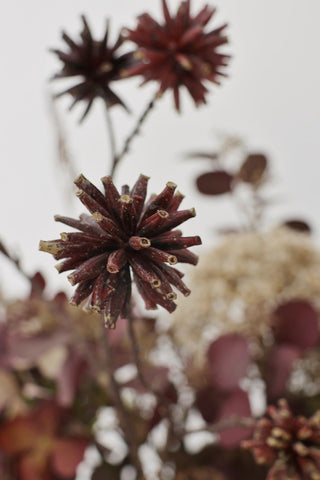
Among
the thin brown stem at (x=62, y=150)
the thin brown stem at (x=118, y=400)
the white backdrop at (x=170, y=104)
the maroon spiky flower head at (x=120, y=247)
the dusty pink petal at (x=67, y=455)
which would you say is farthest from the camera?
the white backdrop at (x=170, y=104)

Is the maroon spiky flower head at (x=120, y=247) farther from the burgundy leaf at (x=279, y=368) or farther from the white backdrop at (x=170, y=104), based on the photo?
the white backdrop at (x=170, y=104)

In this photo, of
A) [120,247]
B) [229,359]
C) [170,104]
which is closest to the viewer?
[120,247]

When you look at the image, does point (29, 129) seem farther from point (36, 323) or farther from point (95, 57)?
point (95, 57)

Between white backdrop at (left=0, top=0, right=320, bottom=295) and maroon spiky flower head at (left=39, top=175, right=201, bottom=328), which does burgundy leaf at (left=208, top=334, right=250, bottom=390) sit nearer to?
maroon spiky flower head at (left=39, top=175, right=201, bottom=328)

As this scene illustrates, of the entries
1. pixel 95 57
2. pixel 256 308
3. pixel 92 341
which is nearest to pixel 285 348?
pixel 256 308

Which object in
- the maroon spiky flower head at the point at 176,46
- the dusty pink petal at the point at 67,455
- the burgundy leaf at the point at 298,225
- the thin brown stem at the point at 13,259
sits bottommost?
the dusty pink petal at the point at 67,455

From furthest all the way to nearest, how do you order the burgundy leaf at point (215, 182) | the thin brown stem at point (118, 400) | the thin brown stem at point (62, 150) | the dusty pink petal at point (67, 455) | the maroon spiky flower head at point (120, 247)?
the burgundy leaf at point (215, 182) → the thin brown stem at point (62, 150) → the dusty pink petal at point (67, 455) → the thin brown stem at point (118, 400) → the maroon spiky flower head at point (120, 247)

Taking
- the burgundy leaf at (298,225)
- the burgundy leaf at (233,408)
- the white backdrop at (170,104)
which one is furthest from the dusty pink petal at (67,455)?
the white backdrop at (170,104)

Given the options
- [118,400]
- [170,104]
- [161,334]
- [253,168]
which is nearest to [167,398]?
[161,334]

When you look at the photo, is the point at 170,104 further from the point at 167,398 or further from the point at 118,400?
the point at 118,400
